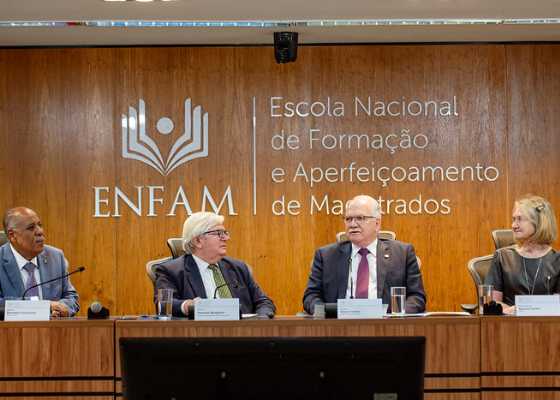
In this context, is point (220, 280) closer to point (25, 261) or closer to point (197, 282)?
point (197, 282)

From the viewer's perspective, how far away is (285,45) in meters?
6.16

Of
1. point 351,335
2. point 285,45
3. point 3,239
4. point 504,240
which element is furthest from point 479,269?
point 3,239

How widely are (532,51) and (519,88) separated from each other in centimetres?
35

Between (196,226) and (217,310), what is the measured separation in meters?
1.25

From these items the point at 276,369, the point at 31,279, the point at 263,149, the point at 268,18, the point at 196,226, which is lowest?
the point at 276,369

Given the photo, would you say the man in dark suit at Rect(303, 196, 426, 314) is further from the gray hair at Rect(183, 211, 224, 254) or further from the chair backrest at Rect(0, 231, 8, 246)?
the chair backrest at Rect(0, 231, 8, 246)

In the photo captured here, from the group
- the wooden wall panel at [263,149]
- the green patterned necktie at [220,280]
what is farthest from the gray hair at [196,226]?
the wooden wall panel at [263,149]

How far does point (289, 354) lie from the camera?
2426mm

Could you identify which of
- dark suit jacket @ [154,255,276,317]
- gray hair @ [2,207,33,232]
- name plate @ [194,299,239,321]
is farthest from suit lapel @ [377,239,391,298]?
gray hair @ [2,207,33,232]

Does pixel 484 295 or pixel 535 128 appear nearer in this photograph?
pixel 484 295

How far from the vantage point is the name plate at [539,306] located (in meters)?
3.30

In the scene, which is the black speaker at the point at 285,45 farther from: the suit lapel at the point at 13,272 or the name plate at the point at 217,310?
the name plate at the point at 217,310

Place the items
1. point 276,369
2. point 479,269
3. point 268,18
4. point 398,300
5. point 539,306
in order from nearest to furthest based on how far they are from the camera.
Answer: point 276,369 < point 539,306 < point 398,300 < point 479,269 < point 268,18

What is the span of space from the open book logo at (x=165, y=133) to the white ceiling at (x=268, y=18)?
647mm
